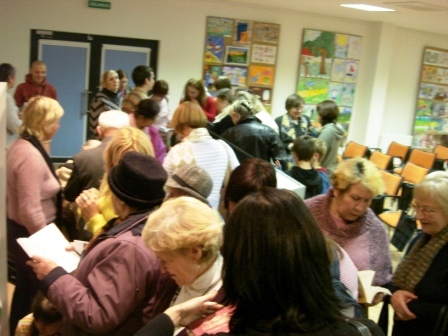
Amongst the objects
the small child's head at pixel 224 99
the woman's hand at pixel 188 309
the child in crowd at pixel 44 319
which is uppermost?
the small child's head at pixel 224 99

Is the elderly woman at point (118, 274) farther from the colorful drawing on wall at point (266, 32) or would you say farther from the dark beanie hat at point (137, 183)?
the colorful drawing on wall at point (266, 32)

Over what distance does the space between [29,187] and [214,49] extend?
6.31 metres

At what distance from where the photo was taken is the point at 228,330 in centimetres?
120

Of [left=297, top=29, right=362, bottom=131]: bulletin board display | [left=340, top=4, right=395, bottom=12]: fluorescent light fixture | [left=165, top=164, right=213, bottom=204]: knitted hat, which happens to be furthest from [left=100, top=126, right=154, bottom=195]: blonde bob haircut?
[left=297, top=29, right=362, bottom=131]: bulletin board display

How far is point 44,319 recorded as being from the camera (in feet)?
7.68

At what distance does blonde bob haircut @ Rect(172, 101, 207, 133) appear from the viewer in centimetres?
354

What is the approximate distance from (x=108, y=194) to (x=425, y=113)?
1010 centimetres

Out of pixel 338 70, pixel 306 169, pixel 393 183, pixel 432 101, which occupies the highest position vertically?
pixel 338 70

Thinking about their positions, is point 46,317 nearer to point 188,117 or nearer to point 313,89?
point 188,117

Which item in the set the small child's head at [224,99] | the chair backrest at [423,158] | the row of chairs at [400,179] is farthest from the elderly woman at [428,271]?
the chair backrest at [423,158]

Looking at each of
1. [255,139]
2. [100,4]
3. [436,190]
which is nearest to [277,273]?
[436,190]

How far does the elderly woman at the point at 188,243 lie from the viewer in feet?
5.10

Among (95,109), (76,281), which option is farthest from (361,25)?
(76,281)

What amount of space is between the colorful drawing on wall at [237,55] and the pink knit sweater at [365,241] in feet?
21.8
